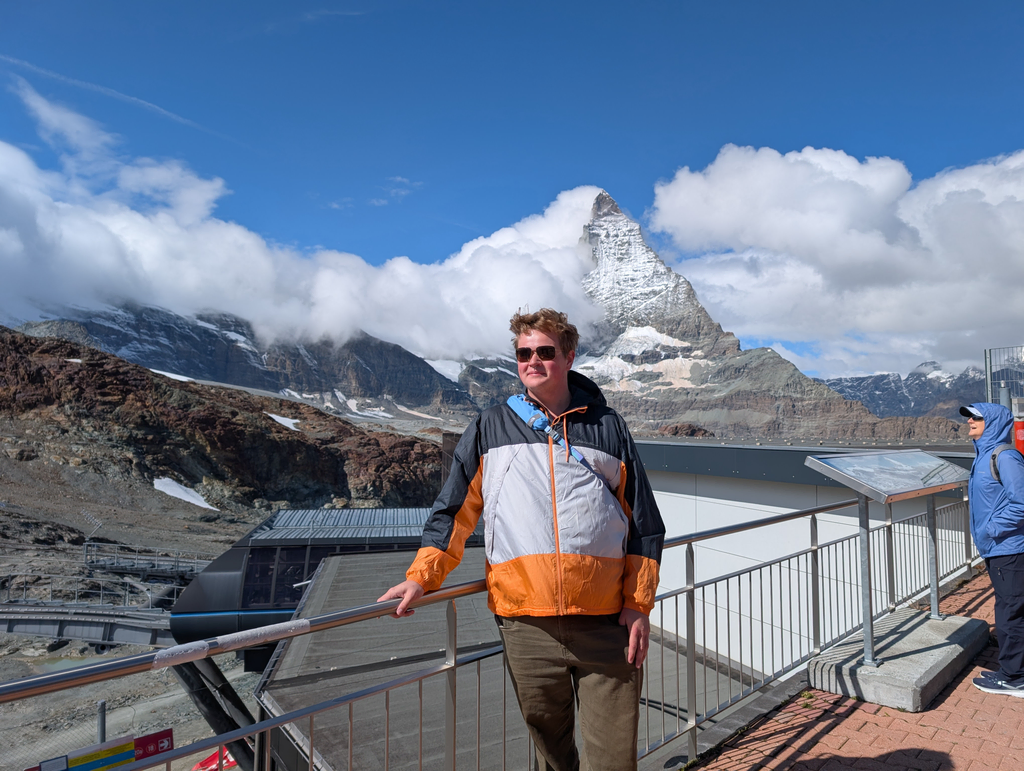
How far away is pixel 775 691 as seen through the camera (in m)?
3.92

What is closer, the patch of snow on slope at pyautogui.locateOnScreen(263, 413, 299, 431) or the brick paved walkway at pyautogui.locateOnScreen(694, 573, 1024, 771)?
the brick paved walkway at pyautogui.locateOnScreen(694, 573, 1024, 771)

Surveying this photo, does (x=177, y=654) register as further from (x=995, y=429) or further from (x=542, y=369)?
(x=995, y=429)

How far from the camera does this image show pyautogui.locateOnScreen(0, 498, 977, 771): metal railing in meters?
1.78

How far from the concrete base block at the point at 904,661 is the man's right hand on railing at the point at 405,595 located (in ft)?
10.9

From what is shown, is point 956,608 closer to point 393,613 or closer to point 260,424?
point 393,613

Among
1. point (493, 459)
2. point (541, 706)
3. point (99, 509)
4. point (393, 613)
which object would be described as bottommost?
point (99, 509)

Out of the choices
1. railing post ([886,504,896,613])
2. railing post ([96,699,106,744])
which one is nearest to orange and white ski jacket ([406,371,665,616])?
railing post ([886,504,896,613])

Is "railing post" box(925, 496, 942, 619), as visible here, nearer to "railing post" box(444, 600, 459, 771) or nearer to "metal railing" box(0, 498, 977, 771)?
"metal railing" box(0, 498, 977, 771)

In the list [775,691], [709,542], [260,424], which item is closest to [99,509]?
[260,424]

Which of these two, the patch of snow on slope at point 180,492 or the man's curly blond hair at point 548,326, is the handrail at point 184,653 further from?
the patch of snow on slope at point 180,492

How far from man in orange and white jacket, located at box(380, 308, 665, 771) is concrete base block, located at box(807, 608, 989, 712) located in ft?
8.52

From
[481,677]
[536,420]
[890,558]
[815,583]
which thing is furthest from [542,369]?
[890,558]

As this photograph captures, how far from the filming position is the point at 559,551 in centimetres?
194

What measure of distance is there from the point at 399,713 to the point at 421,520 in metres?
18.1
